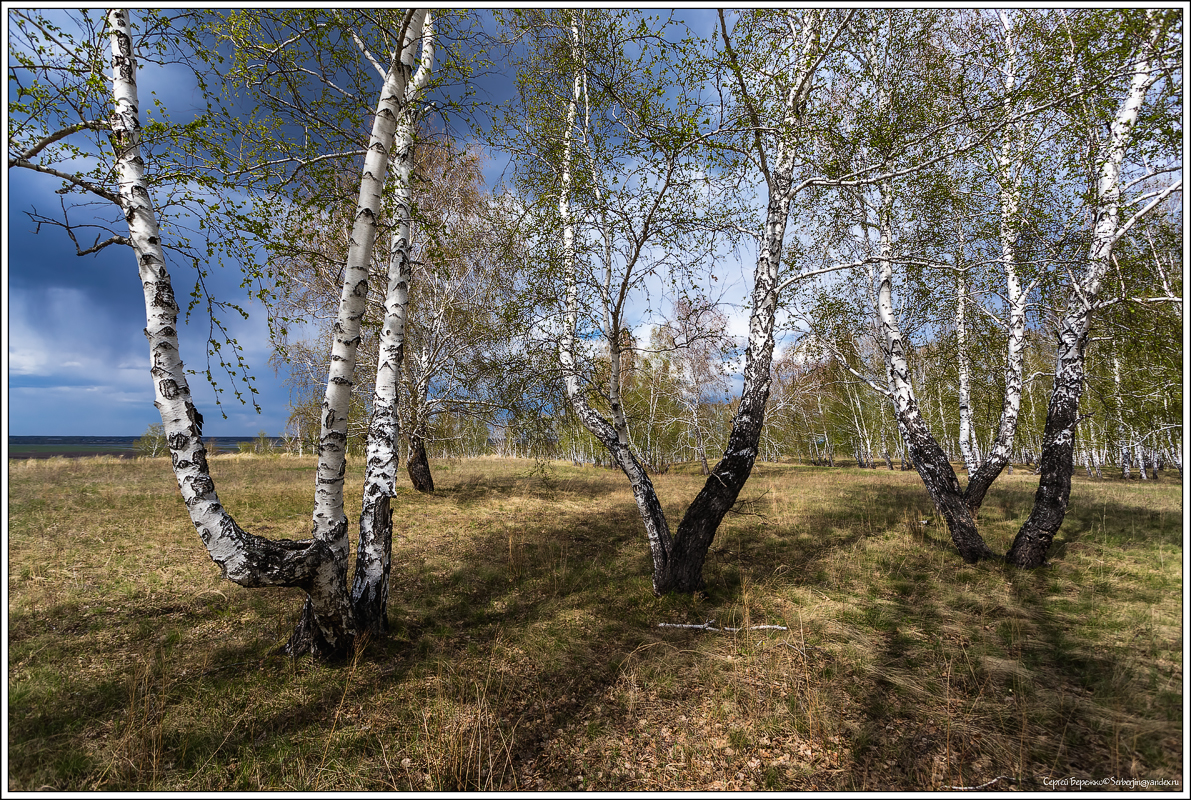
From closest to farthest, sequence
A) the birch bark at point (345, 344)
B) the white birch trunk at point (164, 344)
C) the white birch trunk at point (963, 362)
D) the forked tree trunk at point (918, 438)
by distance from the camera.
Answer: the white birch trunk at point (164, 344) → the birch bark at point (345, 344) → the forked tree trunk at point (918, 438) → the white birch trunk at point (963, 362)

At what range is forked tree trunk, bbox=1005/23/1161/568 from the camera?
5.77 meters

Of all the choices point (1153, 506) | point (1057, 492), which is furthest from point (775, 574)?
point (1153, 506)

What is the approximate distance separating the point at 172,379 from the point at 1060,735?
23.6 ft

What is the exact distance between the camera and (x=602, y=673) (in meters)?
4.34

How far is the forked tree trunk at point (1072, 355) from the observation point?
5.77 metres

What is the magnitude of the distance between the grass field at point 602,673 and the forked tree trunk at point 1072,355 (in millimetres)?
607

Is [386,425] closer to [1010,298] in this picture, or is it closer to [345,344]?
[345,344]

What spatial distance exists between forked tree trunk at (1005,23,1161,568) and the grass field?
607 millimetres

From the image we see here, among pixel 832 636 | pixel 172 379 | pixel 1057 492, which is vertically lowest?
pixel 832 636

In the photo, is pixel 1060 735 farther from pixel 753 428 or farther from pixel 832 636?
pixel 753 428

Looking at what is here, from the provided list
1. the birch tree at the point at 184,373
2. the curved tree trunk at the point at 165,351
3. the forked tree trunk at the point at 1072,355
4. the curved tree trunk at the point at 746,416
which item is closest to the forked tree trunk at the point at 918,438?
the forked tree trunk at the point at 1072,355

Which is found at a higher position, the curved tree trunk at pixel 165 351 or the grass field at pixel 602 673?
the curved tree trunk at pixel 165 351

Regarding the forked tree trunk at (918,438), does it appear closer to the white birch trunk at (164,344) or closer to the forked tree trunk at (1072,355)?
the forked tree trunk at (1072,355)

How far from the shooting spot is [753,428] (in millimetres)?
5805
